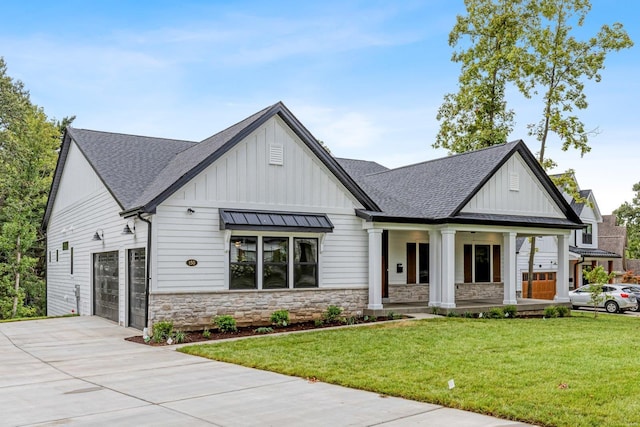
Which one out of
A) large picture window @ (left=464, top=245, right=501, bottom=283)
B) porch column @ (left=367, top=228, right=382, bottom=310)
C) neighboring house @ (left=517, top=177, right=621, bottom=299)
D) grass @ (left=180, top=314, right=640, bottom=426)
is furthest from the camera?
neighboring house @ (left=517, top=177, right=621, bottom=299)

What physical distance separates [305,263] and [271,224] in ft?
5.60

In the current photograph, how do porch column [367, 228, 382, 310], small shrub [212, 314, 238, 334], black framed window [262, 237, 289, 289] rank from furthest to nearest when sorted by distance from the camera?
1. porch column [367, 228, 382, 310]
2. black framed window [262, 237, 289, 289]
3. small shrub [212, 314, 238, 334]

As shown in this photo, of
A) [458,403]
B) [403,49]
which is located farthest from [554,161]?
[458,403]

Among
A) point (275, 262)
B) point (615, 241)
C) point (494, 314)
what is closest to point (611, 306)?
point (494, 314)

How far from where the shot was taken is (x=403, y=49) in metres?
19.9

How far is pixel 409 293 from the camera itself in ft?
68.5

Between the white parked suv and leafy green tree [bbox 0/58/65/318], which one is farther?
leafy green tree [bbox 0/58/65/318]

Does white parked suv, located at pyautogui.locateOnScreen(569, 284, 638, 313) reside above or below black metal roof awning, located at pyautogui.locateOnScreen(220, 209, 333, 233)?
below

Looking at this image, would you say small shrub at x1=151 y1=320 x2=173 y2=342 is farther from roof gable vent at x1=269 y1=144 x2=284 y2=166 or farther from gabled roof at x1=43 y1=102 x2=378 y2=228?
roof gable vent at x1=269 y1=144 x2=284 y2=166

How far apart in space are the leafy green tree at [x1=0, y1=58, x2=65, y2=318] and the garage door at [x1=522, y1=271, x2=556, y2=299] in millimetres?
25948

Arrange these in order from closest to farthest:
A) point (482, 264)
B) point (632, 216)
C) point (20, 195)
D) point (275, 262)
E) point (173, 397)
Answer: point (173, 397)
point (275, 262)
point (482, 264)
point (20, 195)
point (632, 216)

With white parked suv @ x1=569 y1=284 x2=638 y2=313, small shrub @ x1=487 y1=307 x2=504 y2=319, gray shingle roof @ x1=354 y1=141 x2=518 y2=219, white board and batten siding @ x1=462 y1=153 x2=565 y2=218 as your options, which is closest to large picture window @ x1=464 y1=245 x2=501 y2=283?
white board and batten siding @ x1=462 y1=153 x2=565 y2=218

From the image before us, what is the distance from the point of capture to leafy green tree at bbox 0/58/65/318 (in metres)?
29.5

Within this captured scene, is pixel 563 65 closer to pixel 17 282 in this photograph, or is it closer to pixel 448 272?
pixel 448 272
